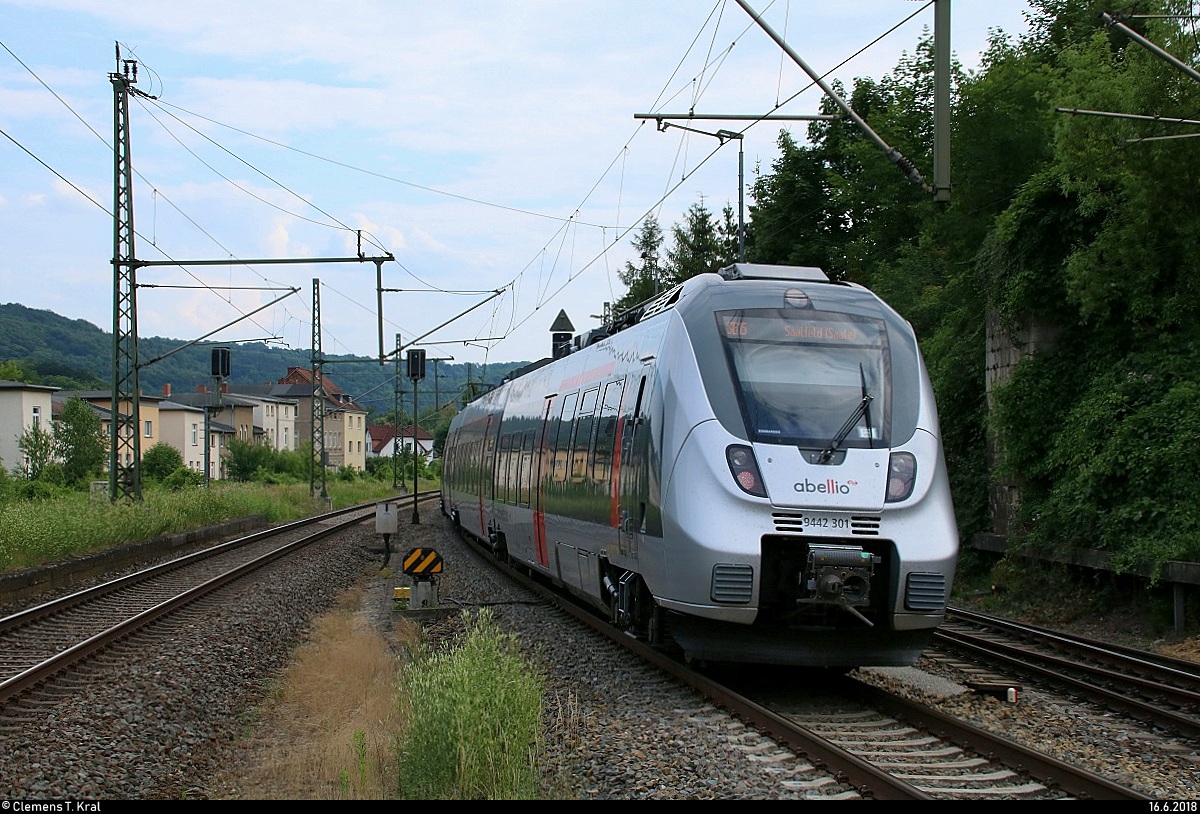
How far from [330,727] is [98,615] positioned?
6172mm

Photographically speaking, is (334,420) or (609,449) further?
(334,420)

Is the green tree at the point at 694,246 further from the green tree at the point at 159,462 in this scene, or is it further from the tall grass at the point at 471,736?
the tall grass at the point at 471,736

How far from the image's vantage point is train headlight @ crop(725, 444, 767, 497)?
9078 mm

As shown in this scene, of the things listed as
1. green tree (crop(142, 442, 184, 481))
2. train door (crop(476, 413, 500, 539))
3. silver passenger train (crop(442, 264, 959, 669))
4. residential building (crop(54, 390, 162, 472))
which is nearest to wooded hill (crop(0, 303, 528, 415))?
residential building (crop(54, 390, 162, 472))

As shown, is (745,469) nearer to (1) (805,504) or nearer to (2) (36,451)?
(1) (805,504)

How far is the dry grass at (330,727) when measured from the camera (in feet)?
27.8

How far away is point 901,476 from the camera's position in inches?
368

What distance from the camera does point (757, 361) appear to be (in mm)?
9805

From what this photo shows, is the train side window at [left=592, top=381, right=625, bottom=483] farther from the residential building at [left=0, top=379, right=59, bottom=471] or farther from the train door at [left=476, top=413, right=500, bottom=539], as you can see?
the residential building at [left=0, top=379, right=59, bottom=471]

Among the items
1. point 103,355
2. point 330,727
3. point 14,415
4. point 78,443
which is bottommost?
point 330,727

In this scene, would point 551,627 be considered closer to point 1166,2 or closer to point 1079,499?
point 1079,499

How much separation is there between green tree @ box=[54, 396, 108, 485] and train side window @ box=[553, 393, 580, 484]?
54.8m

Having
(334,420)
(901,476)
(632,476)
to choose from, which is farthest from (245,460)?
(901,476)

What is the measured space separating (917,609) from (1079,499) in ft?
24.1
